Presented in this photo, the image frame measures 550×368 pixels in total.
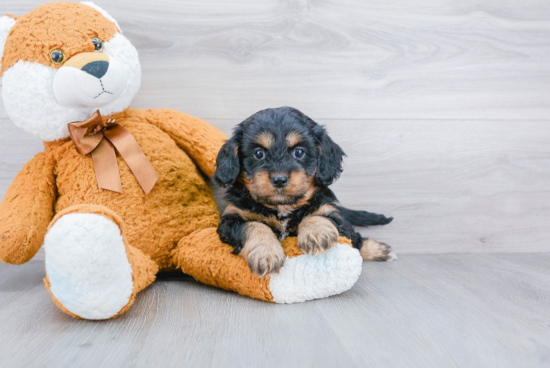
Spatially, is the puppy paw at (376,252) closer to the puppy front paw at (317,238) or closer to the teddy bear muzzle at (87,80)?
the puppy front paw at (317,238)

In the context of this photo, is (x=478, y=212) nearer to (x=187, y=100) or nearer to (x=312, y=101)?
(x=312, y=101)

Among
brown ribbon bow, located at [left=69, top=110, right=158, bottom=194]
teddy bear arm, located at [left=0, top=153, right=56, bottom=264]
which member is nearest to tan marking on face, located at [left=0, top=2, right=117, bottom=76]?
brown ribbon bow, located at [left=69, top=110, right=158, bottom=194]

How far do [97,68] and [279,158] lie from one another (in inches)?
26.6

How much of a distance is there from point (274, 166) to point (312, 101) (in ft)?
2.40

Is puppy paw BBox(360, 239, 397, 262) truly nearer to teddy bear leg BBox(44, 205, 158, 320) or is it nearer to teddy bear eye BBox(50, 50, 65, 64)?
teddy bear leg BBox(44, 205, 158, 320)

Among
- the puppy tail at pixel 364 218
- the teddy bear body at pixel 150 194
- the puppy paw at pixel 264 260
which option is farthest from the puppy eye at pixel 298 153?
the puppy tail at pixel 364 218

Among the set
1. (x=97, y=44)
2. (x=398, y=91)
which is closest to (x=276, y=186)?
(x=97, y=44)

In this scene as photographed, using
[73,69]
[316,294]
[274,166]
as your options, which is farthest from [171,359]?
[73,69]

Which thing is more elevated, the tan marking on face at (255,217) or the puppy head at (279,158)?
the puppy head at (279,158)

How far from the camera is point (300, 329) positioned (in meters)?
1.11

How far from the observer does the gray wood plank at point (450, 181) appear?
1.98m

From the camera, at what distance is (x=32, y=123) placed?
1399mm

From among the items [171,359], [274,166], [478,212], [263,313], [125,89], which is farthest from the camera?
[478,212]

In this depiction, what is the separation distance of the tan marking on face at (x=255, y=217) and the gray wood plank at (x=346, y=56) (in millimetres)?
619
